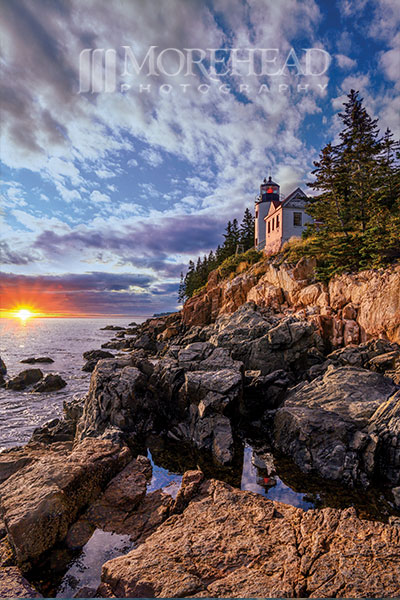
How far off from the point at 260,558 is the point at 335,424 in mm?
7269

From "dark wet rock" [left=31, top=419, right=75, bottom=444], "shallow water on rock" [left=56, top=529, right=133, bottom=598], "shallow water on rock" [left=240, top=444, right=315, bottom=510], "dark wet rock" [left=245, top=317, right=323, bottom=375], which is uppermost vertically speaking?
"dark wet rock" [left=245, top=317, right=323, bottom=375]

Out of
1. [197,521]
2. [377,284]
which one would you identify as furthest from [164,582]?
[377,284]

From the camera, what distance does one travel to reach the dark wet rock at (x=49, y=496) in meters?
5.43

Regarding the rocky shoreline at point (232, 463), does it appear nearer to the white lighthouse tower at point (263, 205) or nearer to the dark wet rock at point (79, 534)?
the dark wet rock at point (79, 534)

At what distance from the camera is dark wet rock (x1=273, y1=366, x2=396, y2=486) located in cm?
959

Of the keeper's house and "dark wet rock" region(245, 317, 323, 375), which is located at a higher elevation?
the keeper's house

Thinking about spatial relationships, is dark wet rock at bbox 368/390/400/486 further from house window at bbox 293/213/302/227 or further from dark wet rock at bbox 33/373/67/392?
house window at bbox 293/213/302/227

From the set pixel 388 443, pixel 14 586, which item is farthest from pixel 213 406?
pixel 14 586

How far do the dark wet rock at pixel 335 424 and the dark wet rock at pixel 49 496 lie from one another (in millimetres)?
6998

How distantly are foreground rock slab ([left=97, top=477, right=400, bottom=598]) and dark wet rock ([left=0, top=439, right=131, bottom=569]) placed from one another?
6.15 feet

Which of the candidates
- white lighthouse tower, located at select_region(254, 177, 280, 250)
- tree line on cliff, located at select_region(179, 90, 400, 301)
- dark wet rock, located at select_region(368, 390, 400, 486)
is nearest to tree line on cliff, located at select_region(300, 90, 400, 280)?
tree line on cliff, located at select_region(179, 90, 400, 301)

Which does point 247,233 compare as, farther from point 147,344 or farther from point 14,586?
point 14,586

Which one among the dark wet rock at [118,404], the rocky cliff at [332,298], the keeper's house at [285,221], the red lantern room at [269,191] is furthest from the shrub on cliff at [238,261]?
the dark wet rock at [118,404]

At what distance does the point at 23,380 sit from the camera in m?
24.8
